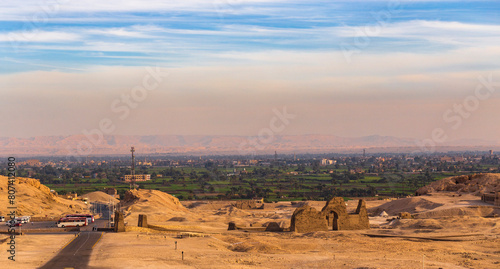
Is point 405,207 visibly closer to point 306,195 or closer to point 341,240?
point 341,240

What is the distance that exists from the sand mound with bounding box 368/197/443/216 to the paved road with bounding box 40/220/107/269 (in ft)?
151

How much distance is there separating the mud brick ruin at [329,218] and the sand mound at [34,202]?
109 feet

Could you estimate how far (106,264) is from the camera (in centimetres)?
3400

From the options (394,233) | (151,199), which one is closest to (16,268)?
(394,233)

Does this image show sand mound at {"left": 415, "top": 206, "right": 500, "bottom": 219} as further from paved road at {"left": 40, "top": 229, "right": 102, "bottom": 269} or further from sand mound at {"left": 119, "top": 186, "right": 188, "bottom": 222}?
paved road at {"left": 40, "top": 229, "right": 102, "bottom": 269}

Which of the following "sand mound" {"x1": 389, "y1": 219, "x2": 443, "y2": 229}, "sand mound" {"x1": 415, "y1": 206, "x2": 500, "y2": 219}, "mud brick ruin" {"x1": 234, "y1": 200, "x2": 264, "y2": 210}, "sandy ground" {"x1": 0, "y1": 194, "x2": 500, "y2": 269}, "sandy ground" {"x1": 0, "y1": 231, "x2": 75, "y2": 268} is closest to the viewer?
"sandy ground" {"x1": 0, "y1": 231, "x2": 75, "y2": 268}

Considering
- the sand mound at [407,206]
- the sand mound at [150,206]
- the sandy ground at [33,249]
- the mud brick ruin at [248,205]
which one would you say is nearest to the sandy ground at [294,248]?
the sandy ground at [33,249]

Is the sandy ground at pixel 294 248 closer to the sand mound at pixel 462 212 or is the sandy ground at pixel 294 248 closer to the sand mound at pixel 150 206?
the sand mound at pixel 462 212

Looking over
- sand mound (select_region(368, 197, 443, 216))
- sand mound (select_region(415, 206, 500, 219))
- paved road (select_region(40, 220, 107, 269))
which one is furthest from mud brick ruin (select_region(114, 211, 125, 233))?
sand mound (select_region(368, 197, 443, 216))

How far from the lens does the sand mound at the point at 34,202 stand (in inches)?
2859

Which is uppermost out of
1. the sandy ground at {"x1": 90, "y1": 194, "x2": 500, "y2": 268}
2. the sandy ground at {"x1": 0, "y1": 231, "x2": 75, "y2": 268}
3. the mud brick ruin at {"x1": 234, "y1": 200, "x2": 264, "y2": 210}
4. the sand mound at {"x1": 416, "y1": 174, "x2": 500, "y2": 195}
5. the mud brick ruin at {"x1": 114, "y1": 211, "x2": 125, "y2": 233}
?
the sand mound at {"x1": 416, "y1": 174, "x2": 500, "y2": 195}

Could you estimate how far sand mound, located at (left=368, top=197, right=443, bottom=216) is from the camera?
263 ft

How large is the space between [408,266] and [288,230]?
2080 cm

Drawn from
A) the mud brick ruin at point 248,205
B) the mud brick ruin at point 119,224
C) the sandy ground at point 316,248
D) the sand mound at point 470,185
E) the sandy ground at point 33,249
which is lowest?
the mud brick ruin at point 248,205
